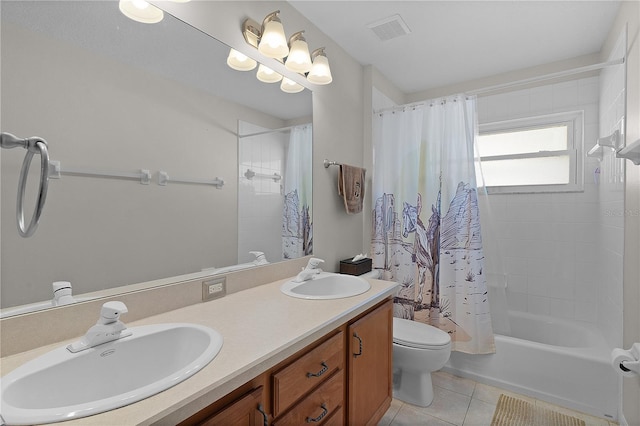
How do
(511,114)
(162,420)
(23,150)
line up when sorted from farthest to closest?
(511,114) < (23,150) < (162,420)

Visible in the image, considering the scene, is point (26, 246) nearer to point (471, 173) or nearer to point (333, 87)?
point (333, 87)

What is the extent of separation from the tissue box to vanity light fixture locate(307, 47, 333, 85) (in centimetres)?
123

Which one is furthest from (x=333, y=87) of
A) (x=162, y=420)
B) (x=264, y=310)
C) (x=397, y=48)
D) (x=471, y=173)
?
(x=162, y=420)

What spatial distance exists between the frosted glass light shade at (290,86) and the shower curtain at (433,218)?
0.92 m

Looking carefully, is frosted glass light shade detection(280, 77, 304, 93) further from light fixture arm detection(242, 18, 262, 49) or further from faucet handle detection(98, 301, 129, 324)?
faucet handle detection(98, 301, 129, 324)

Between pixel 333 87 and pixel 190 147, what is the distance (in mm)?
1295

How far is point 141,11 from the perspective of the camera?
3.80ft

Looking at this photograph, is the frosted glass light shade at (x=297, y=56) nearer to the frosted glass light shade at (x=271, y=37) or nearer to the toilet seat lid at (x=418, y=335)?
the frosted glass light shade at (x=271, y=37)

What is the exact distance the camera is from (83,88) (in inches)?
38.9

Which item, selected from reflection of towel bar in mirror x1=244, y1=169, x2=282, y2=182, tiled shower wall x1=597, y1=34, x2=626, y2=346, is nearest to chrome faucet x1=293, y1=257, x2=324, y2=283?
reflection of towel bar in mirror x1=244, y1=169, x2=282, y2=182

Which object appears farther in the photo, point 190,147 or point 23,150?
point 190,147

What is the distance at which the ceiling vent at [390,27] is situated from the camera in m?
1.97

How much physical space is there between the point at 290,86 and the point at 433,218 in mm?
1404

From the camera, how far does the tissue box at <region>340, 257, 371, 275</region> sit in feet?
7.02
